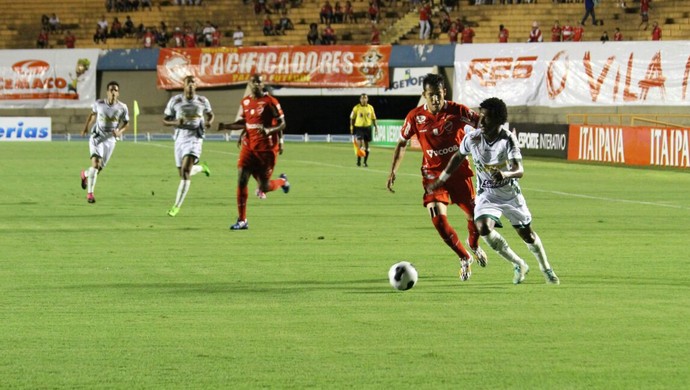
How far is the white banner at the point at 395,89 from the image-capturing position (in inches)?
2336

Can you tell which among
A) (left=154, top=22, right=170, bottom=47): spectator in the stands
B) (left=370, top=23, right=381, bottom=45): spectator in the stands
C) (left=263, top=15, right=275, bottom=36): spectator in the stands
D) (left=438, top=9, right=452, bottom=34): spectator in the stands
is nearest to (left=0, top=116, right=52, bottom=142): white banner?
(left=154, top=22, right=170, bottom=47): spectator in the stands

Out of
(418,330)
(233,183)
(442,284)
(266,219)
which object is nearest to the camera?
(418,330)

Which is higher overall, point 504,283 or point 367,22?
point 367,22

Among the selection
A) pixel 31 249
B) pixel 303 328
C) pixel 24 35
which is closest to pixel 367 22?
pixel 24 35

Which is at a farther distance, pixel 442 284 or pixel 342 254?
pixel 342 254

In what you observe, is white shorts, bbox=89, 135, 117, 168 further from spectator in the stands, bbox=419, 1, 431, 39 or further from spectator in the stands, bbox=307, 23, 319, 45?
spectator in the stands, bbox=307, 23, 319, 45

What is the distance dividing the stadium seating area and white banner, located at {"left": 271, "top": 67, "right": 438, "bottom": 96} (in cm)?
175

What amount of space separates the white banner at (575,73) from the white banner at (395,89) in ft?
9.03

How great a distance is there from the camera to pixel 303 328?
10102 millimetres

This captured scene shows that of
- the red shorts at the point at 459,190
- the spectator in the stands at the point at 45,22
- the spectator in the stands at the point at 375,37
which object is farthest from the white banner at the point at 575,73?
the red shorts at the point at 459,190

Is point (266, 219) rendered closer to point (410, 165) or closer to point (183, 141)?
point (183, 141)

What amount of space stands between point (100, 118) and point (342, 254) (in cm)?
1101

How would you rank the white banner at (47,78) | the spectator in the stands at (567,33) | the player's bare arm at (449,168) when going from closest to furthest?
1. the player's bare arm at (449,168)
2. the spectator in the stands at (567,33)
3. the white banner at (47,78)

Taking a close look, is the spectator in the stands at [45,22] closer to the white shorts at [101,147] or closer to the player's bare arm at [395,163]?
the white shorts at [101,147]
